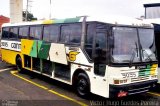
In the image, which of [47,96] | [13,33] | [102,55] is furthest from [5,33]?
[102,55]

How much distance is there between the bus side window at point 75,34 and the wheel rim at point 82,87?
4.88 feet

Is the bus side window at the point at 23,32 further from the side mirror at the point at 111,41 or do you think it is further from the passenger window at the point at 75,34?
the side mirror at the point at 111,41

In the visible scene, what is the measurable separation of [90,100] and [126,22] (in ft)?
10.2

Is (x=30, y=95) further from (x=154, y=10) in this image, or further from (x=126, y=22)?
(x=154, y=10)

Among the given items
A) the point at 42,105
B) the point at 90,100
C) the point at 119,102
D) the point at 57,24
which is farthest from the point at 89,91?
the point at 57,24

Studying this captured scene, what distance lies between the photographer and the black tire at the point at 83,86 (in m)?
10.2

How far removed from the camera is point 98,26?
965cm

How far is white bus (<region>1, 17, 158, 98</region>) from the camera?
29.6 feet

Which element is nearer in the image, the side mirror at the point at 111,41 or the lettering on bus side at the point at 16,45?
the side mirror at the point at 111,41

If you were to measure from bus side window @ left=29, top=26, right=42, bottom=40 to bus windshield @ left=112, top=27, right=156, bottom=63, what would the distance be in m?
5.46

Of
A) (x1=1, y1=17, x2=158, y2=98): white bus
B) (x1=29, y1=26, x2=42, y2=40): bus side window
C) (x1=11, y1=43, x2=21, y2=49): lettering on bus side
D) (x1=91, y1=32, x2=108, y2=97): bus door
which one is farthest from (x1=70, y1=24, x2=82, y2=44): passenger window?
(x1=11, y1=43, x2=21, y2=49): lettering on bus side

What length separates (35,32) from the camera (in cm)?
1419

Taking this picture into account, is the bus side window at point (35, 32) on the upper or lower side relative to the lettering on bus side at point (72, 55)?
upper

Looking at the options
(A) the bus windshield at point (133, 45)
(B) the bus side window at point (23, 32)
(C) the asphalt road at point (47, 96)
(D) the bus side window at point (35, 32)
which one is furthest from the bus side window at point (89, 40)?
(B) the bus side window at point (23, 32)
